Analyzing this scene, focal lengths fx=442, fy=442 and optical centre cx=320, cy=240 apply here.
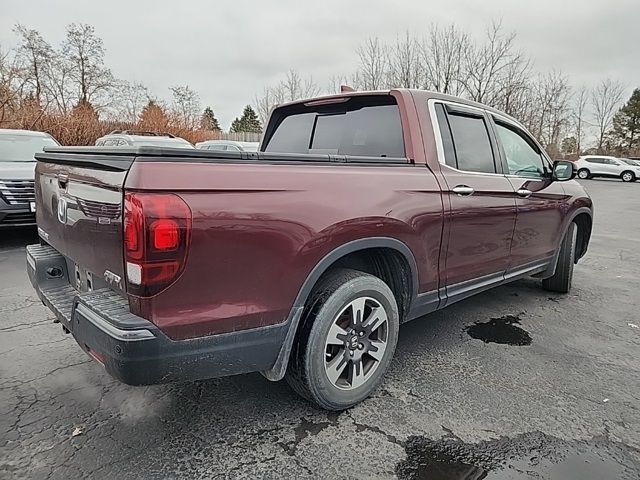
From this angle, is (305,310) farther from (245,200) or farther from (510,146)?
(510,146)

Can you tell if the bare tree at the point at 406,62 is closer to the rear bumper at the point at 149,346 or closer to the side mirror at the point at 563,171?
the side mirror at the point at 563,171

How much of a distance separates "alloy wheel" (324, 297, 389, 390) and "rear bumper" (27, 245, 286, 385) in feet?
1.35

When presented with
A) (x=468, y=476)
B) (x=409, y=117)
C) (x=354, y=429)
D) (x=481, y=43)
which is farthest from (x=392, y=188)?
(x=481, y=43)

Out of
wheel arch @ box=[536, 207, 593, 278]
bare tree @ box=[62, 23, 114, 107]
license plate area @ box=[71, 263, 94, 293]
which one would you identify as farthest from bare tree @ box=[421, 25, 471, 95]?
license plate area @ box=[71, 263, 94, 293]

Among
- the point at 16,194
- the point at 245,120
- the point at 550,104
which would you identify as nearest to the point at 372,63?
the point at 550,104

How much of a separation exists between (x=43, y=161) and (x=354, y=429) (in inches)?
94.6

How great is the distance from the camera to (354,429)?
2.37 metres

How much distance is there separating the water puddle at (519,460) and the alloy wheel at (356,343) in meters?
0.47

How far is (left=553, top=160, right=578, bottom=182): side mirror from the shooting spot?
13.9 feet

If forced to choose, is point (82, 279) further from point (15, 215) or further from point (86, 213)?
point (15, 215)

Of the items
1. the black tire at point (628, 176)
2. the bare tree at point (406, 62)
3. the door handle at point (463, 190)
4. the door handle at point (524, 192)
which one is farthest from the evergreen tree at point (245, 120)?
the door handle at point (463, 190)

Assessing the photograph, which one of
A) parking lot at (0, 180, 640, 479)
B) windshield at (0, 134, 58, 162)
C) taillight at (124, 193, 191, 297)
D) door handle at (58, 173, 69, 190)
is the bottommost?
parking lot at (0, 180, 640, 479)

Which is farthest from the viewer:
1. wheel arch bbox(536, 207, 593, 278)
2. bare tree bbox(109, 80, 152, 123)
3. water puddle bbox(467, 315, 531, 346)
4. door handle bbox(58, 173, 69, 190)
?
bare tree bbox(109, 80, 152, 123)

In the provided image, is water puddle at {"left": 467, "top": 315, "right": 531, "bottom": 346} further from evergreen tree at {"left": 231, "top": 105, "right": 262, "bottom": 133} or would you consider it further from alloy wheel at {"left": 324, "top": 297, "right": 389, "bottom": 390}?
evergreen tree at {"left": 231, "top": 105, "right": 262, "bottom": 133}
